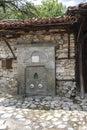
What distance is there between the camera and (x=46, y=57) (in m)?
7.96

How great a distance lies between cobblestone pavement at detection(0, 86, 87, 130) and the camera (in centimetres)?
493

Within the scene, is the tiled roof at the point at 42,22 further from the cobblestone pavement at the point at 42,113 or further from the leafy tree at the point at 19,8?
the leafy tree at the point at 19,8

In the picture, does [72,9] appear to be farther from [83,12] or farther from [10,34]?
[10,34]

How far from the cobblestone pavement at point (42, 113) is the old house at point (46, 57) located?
0.53 meters

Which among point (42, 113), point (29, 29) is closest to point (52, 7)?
point (29, 29)

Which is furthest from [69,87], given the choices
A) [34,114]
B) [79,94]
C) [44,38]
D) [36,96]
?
[34,114]

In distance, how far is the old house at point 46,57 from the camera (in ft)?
25.6

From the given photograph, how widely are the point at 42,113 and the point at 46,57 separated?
102 inches

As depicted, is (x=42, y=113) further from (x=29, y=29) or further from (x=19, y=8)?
(x=19, y=8)

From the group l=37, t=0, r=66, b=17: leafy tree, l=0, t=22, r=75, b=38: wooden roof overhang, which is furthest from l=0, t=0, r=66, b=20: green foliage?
l=0, t=22, r=75, b=38: wooden roof overhang

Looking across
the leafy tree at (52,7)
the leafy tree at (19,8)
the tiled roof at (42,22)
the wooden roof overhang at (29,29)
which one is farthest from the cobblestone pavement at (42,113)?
the leafy tree at (52,7)

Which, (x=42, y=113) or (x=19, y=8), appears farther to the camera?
A: (x=19, y=8)

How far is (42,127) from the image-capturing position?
4.84m

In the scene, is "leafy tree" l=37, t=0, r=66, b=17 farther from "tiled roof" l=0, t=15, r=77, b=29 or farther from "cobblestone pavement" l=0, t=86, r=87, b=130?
"cobblestone pavement" l=0, t=86, r=87, b=130
